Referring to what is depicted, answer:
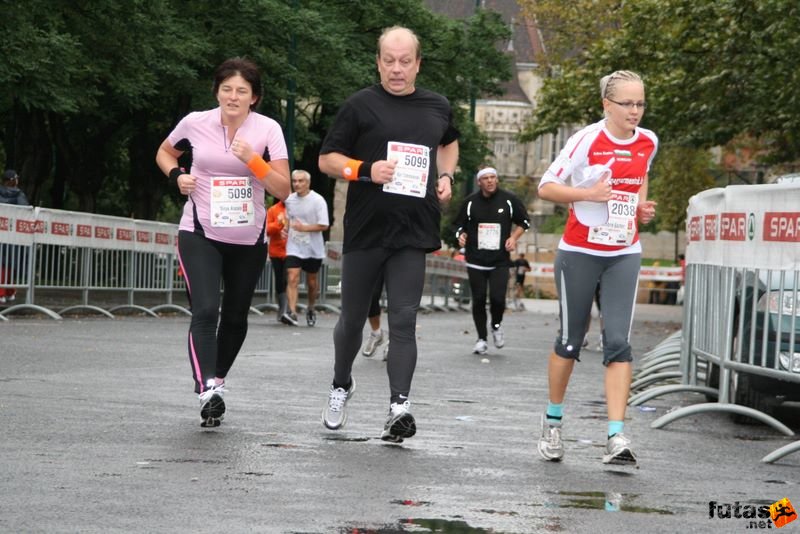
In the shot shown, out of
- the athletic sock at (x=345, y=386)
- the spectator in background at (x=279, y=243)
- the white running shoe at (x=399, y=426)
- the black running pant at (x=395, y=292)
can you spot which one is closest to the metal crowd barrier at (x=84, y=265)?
the spectator in background at (x=279, y=243)

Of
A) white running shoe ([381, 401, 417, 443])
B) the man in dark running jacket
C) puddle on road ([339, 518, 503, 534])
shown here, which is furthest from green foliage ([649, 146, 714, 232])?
puddle on road ([339, 518, 503, 534])

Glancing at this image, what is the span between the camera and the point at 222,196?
8.82 meters

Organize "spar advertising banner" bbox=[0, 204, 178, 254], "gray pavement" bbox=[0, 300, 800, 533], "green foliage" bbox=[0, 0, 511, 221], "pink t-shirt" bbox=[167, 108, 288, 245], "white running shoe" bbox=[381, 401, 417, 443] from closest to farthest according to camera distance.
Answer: "gray pavement" bbox=[0, 300, 800, 533] → "white running shoe" bbox=[381, 401, 417, 443] → "pink t-shirt" bbox=[167, 108, 288, 245] → "spar advertising banner" bbox=[0, 204, 178, 254] → "green foliage" bbox=[0, 0, 511, 221]

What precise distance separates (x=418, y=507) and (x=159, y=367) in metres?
7.35

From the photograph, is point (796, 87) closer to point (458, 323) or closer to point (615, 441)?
point (458, 323)

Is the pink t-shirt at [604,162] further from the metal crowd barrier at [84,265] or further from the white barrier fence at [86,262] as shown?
the metal crowd barrier at [84,265]

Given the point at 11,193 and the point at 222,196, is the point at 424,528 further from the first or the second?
the point at 11,193

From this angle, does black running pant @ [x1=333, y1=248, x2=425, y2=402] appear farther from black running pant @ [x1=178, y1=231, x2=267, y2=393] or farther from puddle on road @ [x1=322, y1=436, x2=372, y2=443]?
black running pant @ [x1=178, y1=231, x2=267, y2=393]

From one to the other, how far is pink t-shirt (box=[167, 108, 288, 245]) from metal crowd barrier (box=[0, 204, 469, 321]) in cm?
1176

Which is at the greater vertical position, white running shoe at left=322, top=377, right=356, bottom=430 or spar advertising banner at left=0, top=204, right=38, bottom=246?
spar advertising banner at left=0, top=204, right=38, bottom=246

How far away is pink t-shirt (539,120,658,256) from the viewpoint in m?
8.13

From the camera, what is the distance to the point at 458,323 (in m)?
28.6

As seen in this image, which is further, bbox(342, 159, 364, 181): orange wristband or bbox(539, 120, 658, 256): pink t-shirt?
bbox(342, 159, 364, 181): orange wristband

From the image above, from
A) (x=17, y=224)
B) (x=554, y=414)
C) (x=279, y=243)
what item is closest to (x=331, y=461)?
(x=554, y=414)
